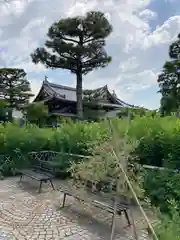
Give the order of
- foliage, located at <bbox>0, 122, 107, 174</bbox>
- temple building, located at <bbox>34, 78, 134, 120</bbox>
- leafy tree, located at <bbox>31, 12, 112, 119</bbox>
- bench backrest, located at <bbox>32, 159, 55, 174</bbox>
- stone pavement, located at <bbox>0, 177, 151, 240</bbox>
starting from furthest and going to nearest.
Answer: temple building, located at <bbox>34, 78, 134, 120</bbox> < leafy tree, located at <bbox>31, 12, 112, 119</bbox> < foliage, located at <bbox>0, 122, 107, 174</bbox> < bench backrest, located at <bbox>32, 159, 55, 174</bbox> < stone pavement, located at <bbox>0, 177, 151, 240</bbox>

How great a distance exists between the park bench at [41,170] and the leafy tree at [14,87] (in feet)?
54.1

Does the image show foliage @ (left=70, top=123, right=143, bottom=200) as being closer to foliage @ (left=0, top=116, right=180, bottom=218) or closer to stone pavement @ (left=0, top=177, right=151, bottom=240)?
foliage @ (left=0, top=116, right=180, bottom=218)

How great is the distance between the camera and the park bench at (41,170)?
5160mm

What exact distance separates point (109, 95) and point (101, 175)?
2505 centimetres

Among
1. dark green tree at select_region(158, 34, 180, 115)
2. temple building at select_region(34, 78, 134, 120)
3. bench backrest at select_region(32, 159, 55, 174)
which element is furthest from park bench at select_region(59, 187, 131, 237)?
temple building at select_region(34, 78, 134, 120)

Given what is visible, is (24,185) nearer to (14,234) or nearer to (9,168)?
(9,168)

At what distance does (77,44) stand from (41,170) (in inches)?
656

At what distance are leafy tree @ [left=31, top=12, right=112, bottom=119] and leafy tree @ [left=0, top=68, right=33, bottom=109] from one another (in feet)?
10.6

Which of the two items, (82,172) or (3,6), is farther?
(3,6)

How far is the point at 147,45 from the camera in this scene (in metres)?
9.21

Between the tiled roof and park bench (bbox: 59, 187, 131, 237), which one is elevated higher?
the tiled roof

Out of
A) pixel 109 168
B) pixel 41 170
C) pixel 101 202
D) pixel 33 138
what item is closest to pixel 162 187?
pixel 101 202

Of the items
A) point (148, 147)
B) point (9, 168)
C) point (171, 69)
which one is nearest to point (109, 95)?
point (171, 69)

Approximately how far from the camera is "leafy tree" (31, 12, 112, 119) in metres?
20.5
